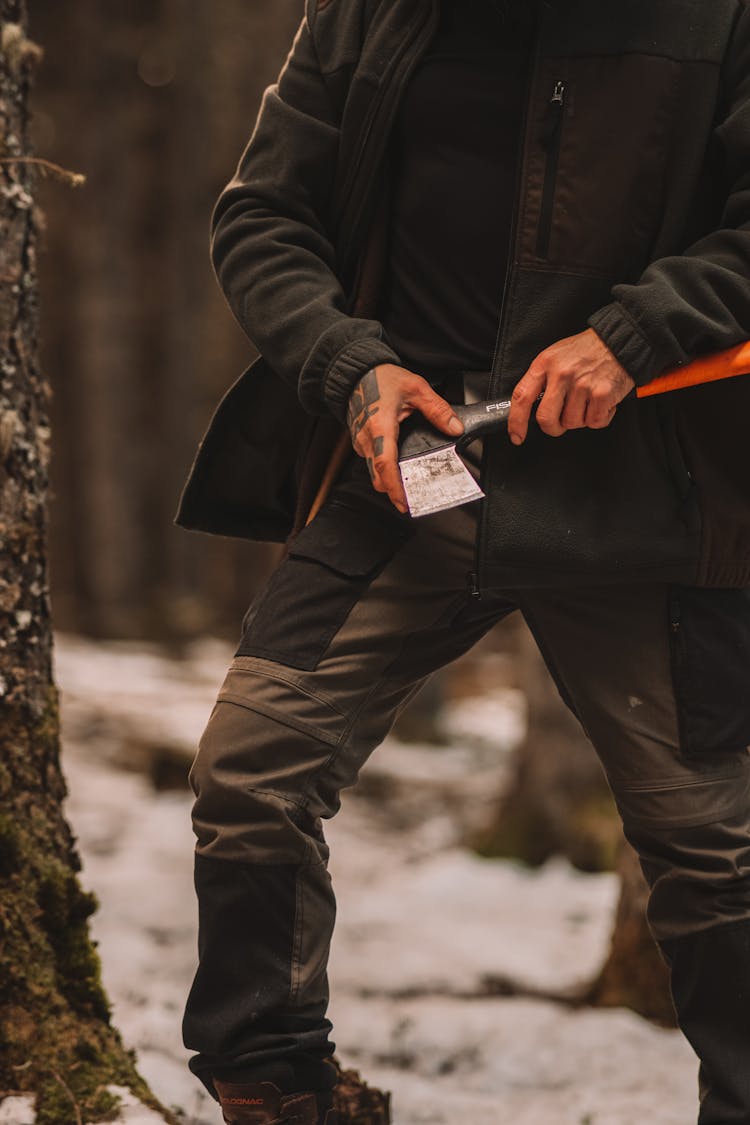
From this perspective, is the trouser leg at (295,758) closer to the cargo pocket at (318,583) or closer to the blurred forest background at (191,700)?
the cargo pocket at (318,583)

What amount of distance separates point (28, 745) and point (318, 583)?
3.23ft

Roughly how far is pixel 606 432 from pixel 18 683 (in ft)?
4.87

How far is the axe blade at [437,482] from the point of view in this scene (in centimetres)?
213

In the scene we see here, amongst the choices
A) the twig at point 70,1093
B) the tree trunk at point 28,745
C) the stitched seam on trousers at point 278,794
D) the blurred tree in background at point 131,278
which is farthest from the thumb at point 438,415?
the blurred tree in background at point 131,278

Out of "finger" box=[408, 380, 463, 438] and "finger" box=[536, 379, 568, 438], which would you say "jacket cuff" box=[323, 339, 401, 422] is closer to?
"finger" box=[408, 380, 463, 438]

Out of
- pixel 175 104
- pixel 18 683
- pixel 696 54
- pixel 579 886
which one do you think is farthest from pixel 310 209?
pixel 175 104

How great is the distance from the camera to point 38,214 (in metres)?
3.00

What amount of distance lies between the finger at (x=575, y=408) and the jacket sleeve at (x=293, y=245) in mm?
327

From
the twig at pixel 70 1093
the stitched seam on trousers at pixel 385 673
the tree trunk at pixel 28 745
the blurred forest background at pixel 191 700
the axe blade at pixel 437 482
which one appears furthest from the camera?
the blurred forest background at pixel 191 700

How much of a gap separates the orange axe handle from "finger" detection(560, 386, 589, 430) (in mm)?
119

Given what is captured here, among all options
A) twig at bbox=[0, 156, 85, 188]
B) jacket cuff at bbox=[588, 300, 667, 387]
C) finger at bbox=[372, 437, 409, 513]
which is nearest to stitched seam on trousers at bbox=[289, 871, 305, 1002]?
finger at bbox=[372, 437, 409, 513]

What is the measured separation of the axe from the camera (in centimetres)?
215

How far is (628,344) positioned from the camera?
214 centimetres

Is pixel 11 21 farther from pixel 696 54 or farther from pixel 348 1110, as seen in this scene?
pixel 348 1110
